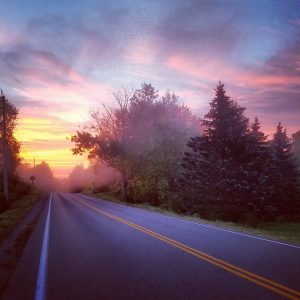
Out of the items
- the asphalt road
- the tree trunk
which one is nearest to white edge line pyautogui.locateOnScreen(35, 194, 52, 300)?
the asphalt road

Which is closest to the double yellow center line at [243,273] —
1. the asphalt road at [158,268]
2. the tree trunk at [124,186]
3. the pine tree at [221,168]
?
the asphalt road at [158,268]

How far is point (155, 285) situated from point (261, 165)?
1023 inches

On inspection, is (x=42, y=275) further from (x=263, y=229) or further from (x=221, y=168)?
(x=263, y=229)

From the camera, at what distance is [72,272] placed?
9.09m

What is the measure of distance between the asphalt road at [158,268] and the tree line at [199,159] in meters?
16.3

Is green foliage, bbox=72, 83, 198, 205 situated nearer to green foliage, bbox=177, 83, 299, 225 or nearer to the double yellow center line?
green foliage, bbox=177, 83, 299, 225

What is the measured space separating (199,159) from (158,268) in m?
27.9

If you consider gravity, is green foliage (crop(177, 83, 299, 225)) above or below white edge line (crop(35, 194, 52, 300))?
above

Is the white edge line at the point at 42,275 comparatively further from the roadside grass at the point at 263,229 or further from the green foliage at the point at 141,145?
the green foliage at the point at 141,145

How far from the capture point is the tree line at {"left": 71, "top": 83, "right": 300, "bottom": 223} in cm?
3022

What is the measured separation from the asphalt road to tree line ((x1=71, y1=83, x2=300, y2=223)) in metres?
16.3

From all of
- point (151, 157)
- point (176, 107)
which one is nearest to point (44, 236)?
point (151, 157)

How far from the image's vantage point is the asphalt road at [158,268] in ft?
23.5

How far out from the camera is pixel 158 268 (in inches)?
354
